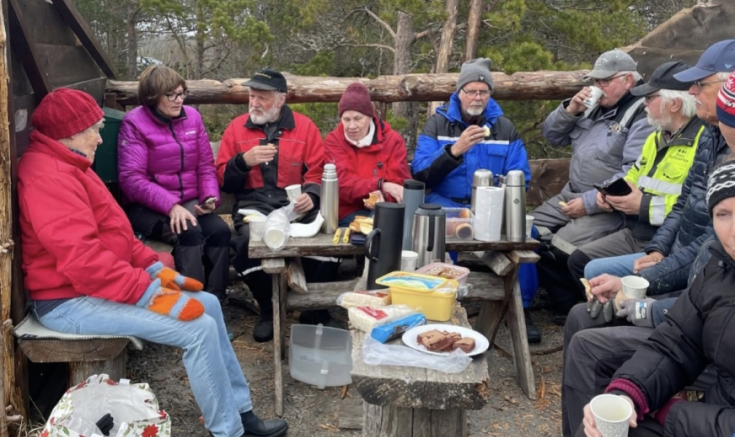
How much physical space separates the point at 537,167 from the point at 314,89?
197cm

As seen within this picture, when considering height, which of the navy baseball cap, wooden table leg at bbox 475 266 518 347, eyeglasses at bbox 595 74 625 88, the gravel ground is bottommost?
the gravel ground

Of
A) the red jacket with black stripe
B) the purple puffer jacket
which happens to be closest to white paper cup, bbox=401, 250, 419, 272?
the red jacket with black stripe

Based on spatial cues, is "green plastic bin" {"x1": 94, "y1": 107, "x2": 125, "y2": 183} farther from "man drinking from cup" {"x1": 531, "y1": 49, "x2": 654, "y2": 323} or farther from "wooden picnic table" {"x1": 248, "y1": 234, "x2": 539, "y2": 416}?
"man drinking from cup" {"x1": 531, "y1": 49, "x2": 654, "y2": 323}

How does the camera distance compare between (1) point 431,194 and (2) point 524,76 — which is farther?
(2) point 524,76

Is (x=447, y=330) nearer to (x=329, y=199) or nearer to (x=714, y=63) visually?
(x=329, y=199)

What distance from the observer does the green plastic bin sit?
15.2 feet

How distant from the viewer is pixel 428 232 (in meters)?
3.42

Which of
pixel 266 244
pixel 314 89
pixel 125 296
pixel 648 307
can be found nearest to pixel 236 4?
pixel 314 89

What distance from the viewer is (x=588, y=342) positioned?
2.99m

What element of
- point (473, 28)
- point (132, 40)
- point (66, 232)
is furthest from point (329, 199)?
point (132, 40)

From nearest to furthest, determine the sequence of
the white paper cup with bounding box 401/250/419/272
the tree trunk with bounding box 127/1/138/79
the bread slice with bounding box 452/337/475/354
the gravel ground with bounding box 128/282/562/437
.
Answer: the bread slice with bounding box 452/337/475/354 → the white paper cup with bounding box 401/250/419/272 → the gravel ground with bounding box 128/282/562/437 → the tree trunk with bounding box 127/1/138/79

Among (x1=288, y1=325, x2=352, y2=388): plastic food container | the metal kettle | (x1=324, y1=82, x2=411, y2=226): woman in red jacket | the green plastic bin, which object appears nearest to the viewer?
the metal kettle

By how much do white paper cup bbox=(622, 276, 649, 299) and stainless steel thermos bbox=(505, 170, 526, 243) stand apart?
0.89m

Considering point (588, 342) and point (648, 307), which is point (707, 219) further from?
point (588, 342)
